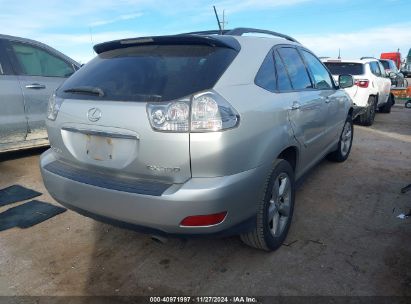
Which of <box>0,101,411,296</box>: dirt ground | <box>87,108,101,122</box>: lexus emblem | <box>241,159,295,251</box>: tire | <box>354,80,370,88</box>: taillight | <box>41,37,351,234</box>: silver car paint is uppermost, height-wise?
<box>87,108,101,122</box>: lexus emblem

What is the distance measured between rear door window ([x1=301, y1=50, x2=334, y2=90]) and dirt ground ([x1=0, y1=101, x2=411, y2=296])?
1.28 m

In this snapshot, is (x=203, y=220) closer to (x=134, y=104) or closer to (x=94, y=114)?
(x=134, y=104)

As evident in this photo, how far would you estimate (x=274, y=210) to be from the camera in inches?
110

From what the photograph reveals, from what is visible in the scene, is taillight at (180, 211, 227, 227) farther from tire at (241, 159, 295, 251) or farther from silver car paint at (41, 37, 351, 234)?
tire at (241, 159, 295, 251)

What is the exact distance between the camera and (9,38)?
485 cm

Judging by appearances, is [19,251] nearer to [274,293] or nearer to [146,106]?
[146,106]

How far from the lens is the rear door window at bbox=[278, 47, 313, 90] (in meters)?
3.13

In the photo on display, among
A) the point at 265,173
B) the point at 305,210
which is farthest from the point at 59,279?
the point at 305,210

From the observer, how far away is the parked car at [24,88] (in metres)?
4.64

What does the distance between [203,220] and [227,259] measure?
815 mm

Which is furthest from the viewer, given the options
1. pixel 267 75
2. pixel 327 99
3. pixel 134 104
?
pixel 327 99

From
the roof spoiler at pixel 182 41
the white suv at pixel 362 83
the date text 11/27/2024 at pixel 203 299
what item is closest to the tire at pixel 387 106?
the white suv at pixel 362 83

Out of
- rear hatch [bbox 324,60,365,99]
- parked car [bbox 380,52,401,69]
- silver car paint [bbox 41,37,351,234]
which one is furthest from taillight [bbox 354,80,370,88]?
parked car [bbox 380,52,401,69]

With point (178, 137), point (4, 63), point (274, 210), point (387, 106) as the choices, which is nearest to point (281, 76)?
point (274, 210)
